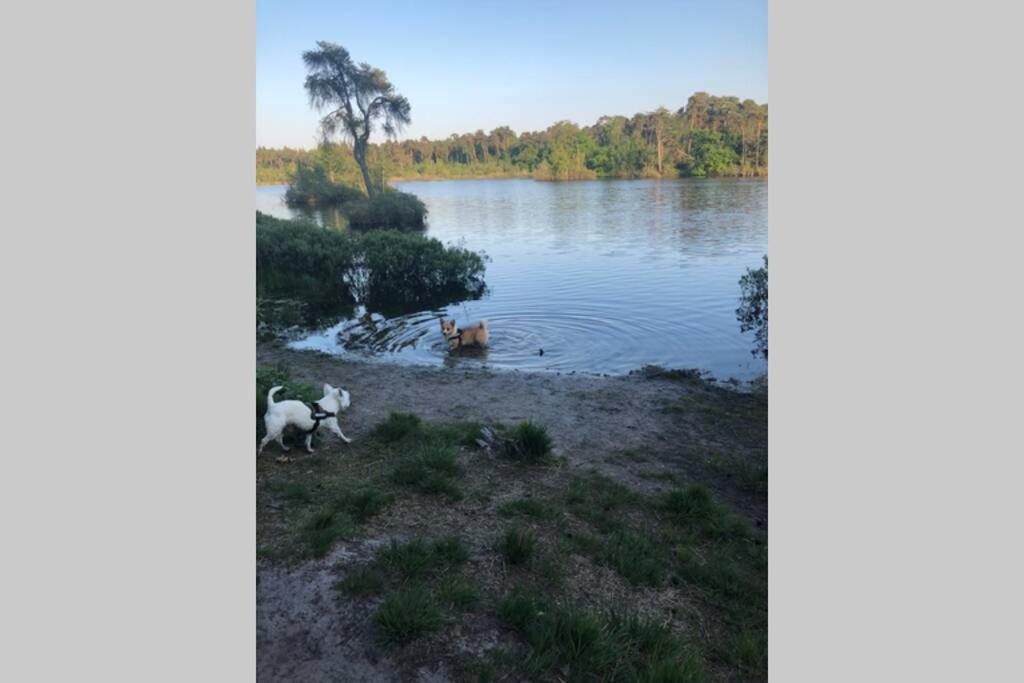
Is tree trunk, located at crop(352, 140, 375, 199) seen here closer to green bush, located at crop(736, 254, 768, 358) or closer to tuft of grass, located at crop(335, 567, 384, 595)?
green bush, located at crop(736, 254, 768, 358)

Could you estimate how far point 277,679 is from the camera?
9.99 feet

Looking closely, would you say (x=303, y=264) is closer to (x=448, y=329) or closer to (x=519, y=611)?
(x=448, y=329)

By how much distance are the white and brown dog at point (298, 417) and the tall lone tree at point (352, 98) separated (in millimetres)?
23471

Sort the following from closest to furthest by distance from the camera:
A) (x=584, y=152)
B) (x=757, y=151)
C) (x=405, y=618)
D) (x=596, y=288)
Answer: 1. (x=405, y=618)
2. (x=596, y=288)
3. (x=757, y=151)
4. (x=584, y=152)

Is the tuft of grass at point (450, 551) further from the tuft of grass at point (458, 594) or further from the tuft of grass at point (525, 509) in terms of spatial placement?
the tuft of grass at point (525, 509)

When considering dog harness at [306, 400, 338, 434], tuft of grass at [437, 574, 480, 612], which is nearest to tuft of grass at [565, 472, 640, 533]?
tuft of grass at [437, 574, 480, 612]

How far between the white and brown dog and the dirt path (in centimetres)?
30

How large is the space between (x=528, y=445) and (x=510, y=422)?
145 cm

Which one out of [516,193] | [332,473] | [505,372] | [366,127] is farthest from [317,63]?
[332,473]

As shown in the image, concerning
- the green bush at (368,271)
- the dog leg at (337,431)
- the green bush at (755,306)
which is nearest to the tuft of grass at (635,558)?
the dog leg at (337,431)

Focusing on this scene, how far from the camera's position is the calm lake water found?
11656 millimetres

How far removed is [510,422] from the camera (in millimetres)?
7402

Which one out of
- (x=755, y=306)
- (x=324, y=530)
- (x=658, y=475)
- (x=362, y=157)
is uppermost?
(x=362, y=157)

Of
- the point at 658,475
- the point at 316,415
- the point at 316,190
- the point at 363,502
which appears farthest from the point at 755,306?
the point at 316,190
